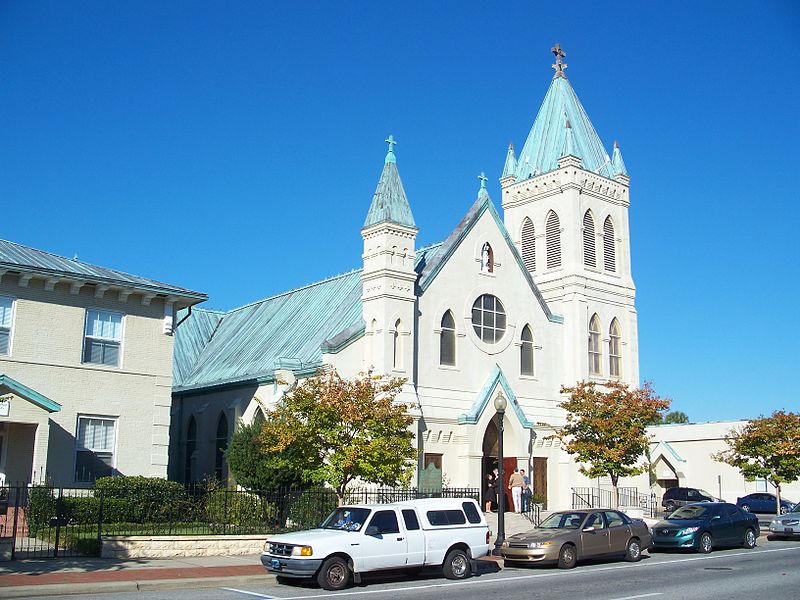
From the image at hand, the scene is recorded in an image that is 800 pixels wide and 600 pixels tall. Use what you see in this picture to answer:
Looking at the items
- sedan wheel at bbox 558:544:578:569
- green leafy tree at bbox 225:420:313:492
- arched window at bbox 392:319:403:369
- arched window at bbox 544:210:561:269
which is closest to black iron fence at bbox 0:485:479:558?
green leafy tree at bbox 225:420:313:492

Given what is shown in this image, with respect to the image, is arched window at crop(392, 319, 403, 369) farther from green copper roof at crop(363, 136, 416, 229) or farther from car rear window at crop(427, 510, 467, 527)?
car rear window at crop(427, 510, 467, 527)

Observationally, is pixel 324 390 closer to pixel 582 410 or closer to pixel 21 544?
pixel 21 544

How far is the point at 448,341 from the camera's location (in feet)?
122

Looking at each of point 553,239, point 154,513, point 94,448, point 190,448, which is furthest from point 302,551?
point 553,239

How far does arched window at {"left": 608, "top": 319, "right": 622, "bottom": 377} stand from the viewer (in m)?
44.0

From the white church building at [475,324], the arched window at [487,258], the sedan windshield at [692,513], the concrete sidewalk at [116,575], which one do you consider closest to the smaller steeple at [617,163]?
the white church building at [475,324]

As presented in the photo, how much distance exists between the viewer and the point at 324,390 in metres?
26.1

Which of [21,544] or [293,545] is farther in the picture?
[21,544]

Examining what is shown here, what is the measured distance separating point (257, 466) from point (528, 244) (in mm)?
21516

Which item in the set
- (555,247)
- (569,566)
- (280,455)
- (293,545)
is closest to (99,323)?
(280,455)

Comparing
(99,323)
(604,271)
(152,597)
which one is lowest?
(152,597)

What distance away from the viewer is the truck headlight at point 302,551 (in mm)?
17641

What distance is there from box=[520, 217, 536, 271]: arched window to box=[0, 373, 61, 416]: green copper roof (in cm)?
2545

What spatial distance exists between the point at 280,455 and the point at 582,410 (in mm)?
13810
